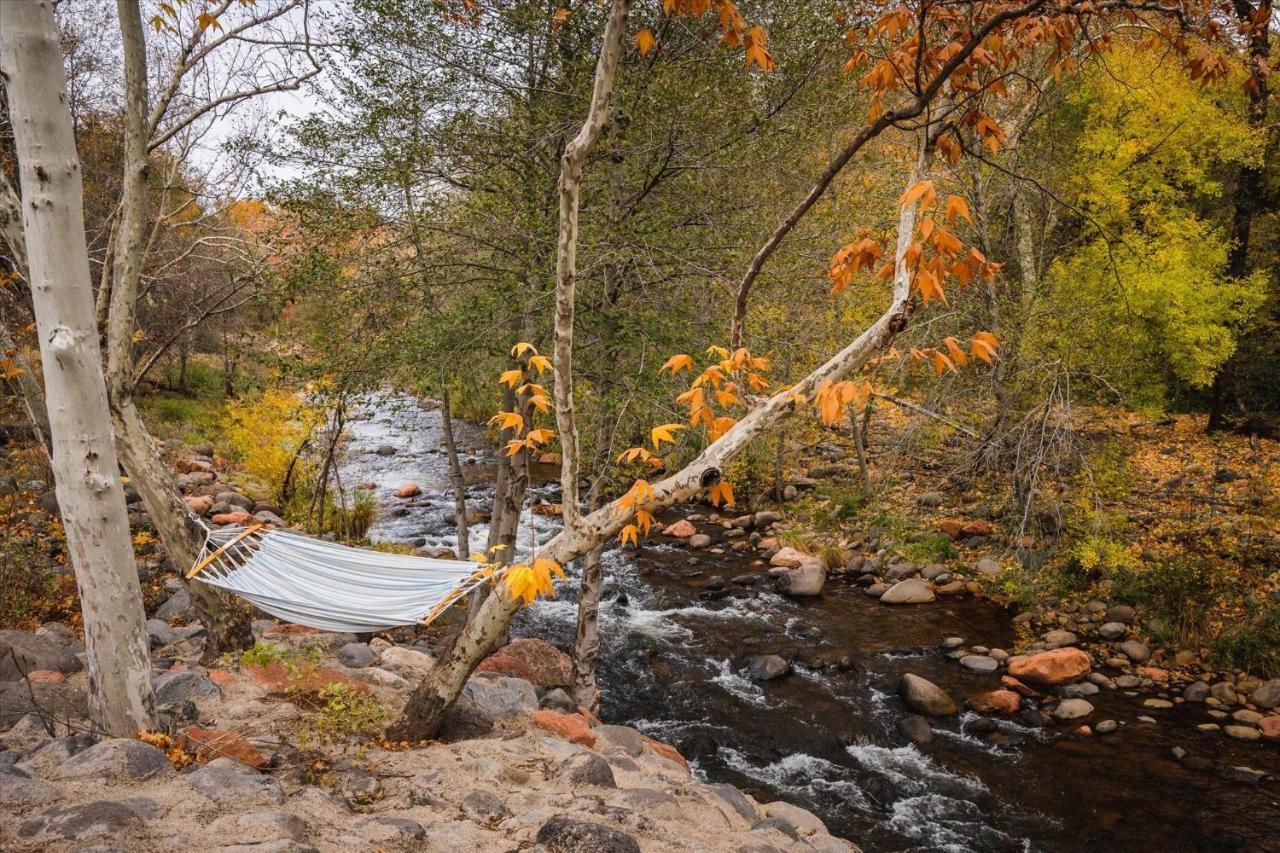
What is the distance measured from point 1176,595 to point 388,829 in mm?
7139

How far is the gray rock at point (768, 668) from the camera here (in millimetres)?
6234

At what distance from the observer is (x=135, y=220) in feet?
10.4

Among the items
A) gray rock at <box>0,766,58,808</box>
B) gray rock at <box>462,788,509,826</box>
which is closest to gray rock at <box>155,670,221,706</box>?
gray rock at <box>0,766,58,808</box>

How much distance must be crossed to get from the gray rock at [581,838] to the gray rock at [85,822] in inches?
45.2

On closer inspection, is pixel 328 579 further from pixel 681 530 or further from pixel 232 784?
pixel 681 530

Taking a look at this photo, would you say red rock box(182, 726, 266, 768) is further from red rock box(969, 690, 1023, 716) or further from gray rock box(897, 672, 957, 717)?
red rock box(969, 690, 1023, 716)

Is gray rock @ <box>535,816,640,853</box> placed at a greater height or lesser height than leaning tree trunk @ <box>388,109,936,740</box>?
lesser

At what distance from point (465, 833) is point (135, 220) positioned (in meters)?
2.93

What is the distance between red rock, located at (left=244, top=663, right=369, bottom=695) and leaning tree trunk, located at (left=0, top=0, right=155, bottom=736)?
0.75 metres

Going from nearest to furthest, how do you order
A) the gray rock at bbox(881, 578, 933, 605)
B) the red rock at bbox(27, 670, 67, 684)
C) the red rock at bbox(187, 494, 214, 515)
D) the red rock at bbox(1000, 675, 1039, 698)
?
the red rock at bbox(27, 670, 67, 684), the red rock at bbox(1000, 675, 1039, 698), the gray rock at bbox(881, 578, 933, 605), the red rock at bbox(187, 494, 214, 515)

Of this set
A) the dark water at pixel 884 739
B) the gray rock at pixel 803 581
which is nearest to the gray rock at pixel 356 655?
the dark water at pixel 884 739

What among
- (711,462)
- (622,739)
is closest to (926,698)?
(622,739)

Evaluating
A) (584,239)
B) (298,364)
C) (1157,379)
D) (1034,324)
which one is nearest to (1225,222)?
(1157,379)

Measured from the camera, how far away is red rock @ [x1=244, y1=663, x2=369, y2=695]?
10.6 feet
